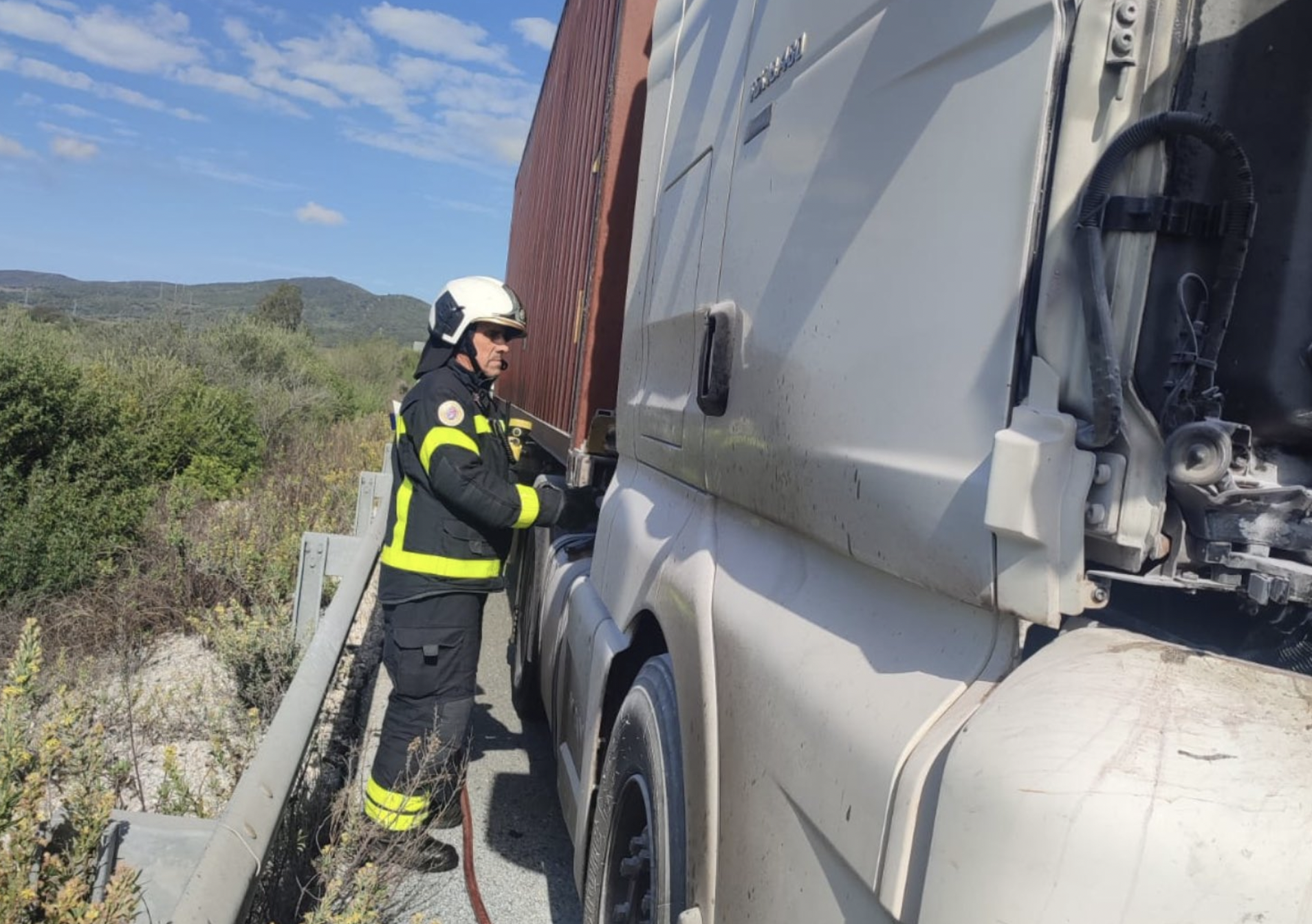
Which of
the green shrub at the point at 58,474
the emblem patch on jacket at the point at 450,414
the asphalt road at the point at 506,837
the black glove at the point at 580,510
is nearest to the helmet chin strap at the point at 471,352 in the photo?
the emblem patch on jacket at the point at 450,414

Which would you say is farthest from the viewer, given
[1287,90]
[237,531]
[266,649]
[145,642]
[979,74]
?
[237,531]

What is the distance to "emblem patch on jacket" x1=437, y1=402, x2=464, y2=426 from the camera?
3621mm

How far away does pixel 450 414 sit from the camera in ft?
11.9

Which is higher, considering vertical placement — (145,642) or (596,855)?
(596,855)

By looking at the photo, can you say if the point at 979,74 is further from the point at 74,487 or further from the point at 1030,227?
the point at 74,487

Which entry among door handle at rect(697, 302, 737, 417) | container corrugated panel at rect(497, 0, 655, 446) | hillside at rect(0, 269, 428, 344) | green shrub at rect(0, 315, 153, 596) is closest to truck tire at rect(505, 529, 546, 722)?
container corrugated panel at rect(497, 0, 655, 446)

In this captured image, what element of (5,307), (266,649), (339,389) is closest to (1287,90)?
(266,649)

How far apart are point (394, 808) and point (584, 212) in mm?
2812

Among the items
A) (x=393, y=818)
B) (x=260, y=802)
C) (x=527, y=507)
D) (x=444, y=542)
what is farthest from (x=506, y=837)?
(x=260, y=802)

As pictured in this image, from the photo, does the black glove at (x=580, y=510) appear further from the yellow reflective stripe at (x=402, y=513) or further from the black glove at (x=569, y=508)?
the yellow reflective stripe at (x=402, y=513)

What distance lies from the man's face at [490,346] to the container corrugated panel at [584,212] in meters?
0.42

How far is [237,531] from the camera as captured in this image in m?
7.19

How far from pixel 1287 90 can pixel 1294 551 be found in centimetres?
56

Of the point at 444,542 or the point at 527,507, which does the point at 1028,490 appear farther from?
the point at 444,542
